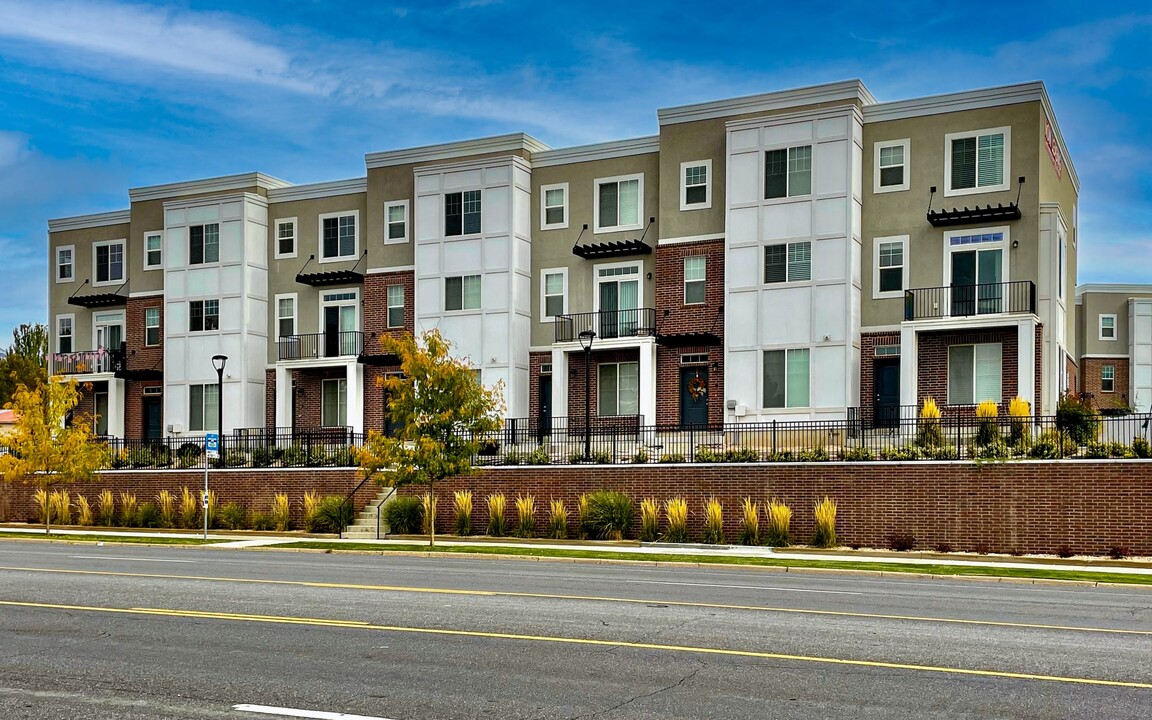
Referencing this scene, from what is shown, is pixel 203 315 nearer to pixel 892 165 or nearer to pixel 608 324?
pixel 608 324

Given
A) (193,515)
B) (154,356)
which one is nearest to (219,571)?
(193,515)

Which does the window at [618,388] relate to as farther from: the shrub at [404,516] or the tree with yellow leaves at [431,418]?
the tree with yellow leaves at [431,418]

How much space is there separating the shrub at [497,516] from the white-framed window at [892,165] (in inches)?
611

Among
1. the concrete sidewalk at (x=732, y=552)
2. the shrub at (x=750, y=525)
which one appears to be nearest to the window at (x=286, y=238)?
the concrete sidewalk at (x=732, y=552)

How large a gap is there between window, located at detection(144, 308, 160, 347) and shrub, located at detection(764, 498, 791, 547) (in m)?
30.8

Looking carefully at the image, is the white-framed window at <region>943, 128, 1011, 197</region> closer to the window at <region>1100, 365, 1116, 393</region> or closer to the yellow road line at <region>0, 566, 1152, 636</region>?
the yellow road line at <region>0, 566, 1152, 636</region>

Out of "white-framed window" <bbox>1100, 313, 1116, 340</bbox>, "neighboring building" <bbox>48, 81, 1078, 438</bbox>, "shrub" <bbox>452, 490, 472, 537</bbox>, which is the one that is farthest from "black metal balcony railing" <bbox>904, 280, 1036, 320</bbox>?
"white-framed window" <bbox>1100, 313, 1116, 340</bbox>

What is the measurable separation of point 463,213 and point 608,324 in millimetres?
6938

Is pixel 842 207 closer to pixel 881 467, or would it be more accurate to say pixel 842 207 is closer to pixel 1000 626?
pixel 881 467

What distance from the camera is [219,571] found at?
21859mm

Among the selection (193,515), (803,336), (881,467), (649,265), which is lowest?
(193,515)

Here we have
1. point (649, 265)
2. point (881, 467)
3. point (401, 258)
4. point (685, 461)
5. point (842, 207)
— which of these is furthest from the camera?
point (401, 258)

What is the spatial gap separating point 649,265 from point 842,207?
7.34 metres

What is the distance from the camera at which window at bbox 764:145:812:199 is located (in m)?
37.7
